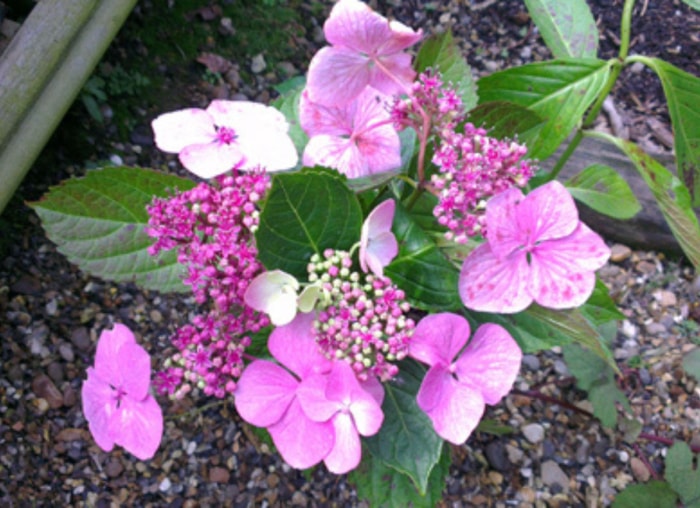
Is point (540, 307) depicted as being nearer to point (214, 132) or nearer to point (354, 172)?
point (354, 172)

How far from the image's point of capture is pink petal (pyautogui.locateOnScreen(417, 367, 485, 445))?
70 centimetres

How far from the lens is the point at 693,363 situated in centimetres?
146

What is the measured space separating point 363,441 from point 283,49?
142 cm

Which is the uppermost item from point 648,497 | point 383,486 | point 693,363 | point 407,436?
A: point 407,436

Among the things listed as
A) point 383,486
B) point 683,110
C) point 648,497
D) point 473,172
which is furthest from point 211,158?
point 648,497

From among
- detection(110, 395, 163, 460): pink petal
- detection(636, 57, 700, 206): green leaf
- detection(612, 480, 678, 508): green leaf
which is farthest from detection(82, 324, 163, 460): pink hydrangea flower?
detection(612, 480, 678, 508): green leaf

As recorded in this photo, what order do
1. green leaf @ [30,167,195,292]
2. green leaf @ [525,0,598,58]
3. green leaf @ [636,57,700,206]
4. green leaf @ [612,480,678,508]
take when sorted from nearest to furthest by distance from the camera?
green leaf @ [30,167,195,292] → green leaf @ [636,57,700,206] → green leaf @ [525,0,598,58] → green leaf @ [612,480,678,508]

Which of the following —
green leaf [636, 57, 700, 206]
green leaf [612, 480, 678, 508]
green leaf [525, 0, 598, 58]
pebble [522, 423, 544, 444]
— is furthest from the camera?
pebble [522, 423, 544, 444]

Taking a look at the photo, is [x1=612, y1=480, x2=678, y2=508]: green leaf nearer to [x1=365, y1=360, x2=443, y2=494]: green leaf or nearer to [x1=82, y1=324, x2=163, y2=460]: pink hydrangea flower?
[x1=365, y1=360, x2=443, y2=494]: green leaf

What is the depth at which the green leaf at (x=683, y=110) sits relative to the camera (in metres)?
0.99

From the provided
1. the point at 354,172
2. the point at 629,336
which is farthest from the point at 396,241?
the point at 629,336

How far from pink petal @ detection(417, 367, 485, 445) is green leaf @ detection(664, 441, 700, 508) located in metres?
0.88

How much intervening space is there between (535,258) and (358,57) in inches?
10.6

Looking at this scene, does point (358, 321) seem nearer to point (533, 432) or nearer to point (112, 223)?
point (112, 223)
